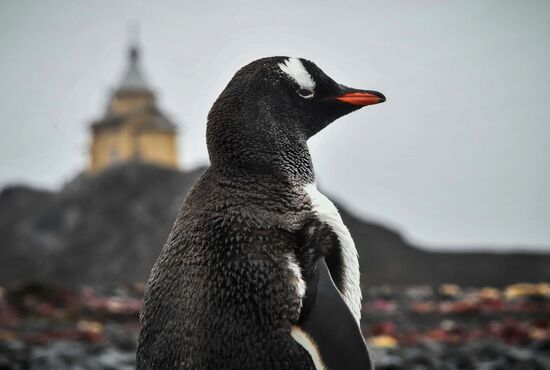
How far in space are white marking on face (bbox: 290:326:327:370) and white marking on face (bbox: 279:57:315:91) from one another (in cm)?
91

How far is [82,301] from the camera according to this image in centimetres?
1543

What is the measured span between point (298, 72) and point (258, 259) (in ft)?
2.46

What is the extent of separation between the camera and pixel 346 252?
2594 millimetres

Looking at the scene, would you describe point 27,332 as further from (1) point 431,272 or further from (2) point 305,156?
(1) point 431,272

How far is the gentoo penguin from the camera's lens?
239 centimetres

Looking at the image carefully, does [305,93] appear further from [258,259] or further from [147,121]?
[147,121]

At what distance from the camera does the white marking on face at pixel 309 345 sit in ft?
7.82

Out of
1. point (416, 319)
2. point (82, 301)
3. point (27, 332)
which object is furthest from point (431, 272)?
point (27, 332)

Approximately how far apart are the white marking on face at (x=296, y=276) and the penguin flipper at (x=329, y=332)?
2cm

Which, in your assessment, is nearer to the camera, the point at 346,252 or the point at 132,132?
the point at 346,252

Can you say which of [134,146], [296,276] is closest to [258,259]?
[296,276]

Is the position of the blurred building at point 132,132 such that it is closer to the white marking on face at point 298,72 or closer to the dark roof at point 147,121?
the dark roof at point 147,121

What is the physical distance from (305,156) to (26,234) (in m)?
35.7

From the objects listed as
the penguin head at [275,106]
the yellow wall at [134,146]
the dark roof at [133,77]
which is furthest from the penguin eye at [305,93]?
the dark roof at [133,77]
